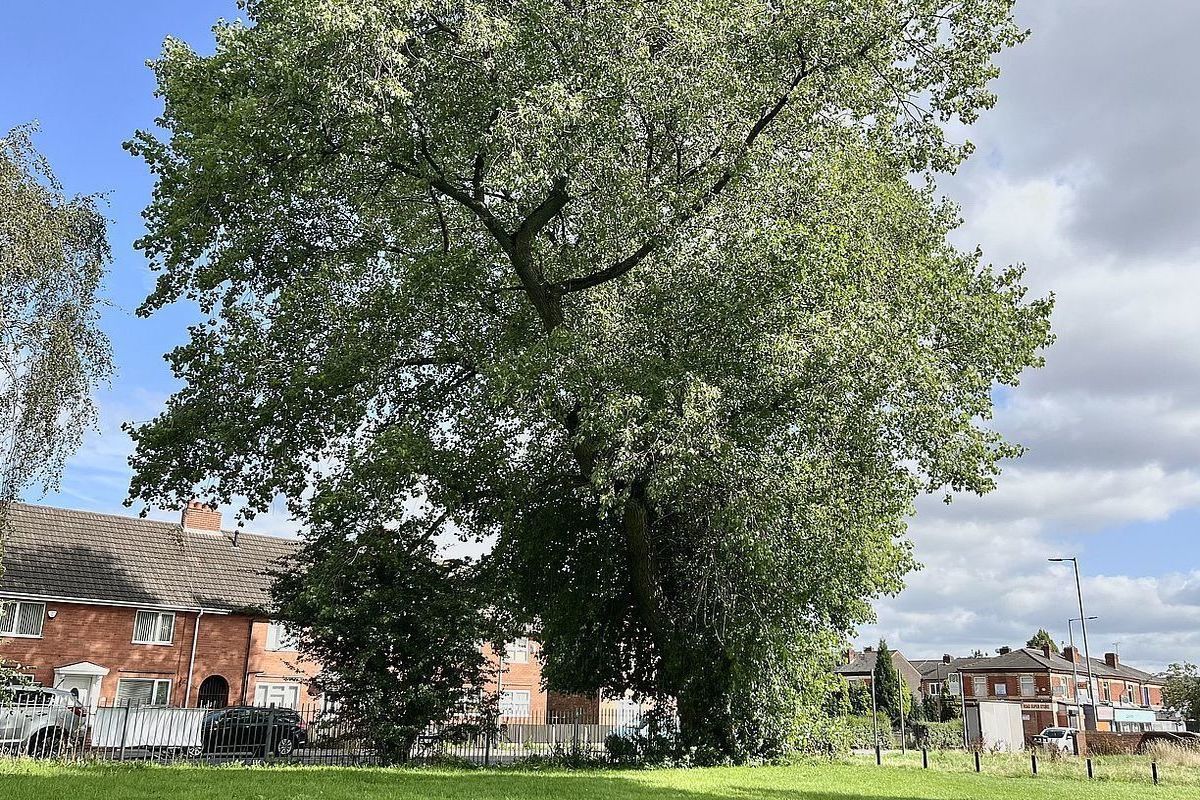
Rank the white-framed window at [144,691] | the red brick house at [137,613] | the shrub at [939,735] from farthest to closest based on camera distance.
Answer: the shrub at [939,735] < the white-framed window at [144,691] < the red brick house at [137,613]

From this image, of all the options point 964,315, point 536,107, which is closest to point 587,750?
point 964,315

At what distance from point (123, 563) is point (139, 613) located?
243 cm

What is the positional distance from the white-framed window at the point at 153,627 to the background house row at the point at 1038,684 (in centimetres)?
5514

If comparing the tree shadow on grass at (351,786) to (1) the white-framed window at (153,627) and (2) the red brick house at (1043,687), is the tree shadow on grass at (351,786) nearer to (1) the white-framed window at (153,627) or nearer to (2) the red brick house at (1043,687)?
(1) the white-framed window at (153,627)

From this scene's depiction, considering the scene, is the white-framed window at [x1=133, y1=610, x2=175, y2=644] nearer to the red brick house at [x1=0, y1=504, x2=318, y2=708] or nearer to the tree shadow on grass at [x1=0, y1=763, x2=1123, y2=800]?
the red brick house at [x1=0, y1=504, x2=318, y2=708]

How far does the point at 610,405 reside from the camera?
16281 millimetres

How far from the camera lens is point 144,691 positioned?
3494 centimetres

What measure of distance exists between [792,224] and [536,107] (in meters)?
5.33

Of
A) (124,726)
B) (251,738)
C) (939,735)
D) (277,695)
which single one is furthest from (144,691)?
(939,735)

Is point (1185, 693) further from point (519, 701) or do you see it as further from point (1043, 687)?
point (519, 701)

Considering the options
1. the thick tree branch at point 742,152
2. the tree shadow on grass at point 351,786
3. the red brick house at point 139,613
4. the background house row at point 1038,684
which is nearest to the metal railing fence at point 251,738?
the tree shadow on grass at point 351,786

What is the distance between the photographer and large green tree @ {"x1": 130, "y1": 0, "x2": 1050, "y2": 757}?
54.2 feet

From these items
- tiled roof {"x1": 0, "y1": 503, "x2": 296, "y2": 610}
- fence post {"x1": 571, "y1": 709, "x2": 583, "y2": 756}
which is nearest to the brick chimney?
tiled roof {"x1": 0, "y1": 503, "x2": 296, "y2": 610}

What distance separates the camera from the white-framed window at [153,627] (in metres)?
35.1
